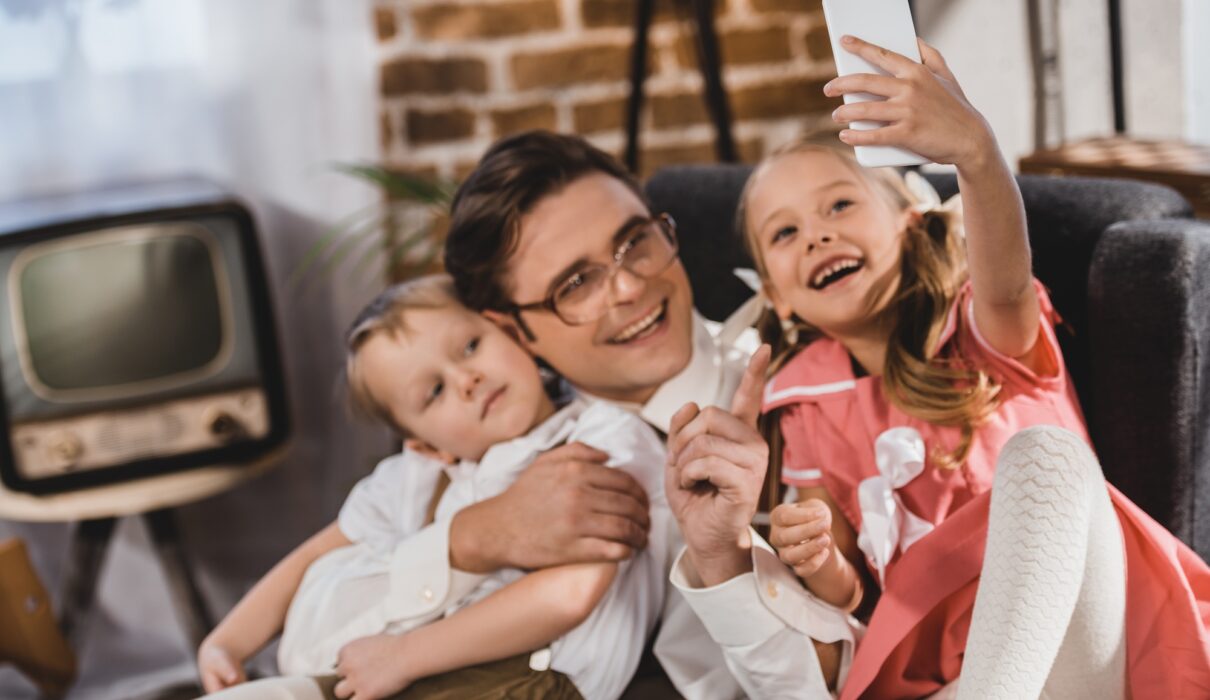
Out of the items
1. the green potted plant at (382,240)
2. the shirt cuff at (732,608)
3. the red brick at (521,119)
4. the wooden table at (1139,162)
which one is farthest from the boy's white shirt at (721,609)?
the red brick at (521,119)

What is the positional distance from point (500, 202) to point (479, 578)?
368 mm

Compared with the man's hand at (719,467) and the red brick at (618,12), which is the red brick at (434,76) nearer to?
the red brick at (618,12)

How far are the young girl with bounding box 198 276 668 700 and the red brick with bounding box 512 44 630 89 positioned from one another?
1.14 m

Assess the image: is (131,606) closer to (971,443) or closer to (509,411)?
(509,411)

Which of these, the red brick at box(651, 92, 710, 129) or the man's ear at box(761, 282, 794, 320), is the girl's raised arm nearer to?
the man's ear at box(761, 282, 794, 320)

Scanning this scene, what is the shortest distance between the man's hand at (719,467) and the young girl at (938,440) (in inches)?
1.5

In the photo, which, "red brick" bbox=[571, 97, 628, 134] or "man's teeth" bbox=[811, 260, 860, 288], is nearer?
"man's teeth" bbox=[811, 260, 860, 288]

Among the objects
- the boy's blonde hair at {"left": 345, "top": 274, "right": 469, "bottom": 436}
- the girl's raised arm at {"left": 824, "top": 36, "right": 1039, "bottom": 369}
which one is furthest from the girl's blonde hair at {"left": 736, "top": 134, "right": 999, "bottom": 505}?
the boy's blonde hair at {"left": 345, "top": 274, "right": 469, "bottom": 436}

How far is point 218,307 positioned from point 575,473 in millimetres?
1027

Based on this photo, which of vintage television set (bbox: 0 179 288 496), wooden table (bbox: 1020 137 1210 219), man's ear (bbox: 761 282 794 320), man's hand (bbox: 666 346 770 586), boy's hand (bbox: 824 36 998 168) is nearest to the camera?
boy's hand (bbox: 824 36 998 168)

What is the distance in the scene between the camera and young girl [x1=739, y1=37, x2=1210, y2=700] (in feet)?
2.78

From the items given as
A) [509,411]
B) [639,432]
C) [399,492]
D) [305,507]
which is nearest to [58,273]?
[305,507]

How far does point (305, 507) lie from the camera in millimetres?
2447

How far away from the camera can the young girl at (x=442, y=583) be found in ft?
3.71
